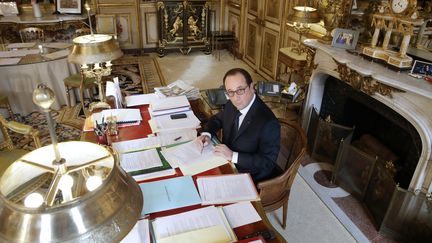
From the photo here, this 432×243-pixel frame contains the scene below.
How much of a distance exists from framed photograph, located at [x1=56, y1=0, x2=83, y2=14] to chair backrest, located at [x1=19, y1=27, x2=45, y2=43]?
3.28ft

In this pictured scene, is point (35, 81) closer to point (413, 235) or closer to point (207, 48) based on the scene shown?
point (207, 48)

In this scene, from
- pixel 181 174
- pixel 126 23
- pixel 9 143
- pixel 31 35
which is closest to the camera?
pixel 181 174

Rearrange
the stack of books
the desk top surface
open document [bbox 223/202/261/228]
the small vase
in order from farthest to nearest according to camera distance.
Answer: the small vase < the desk top surface < the stack of books < open document [bbox 223/202/261/228]

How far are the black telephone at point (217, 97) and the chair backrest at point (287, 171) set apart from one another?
889 mm

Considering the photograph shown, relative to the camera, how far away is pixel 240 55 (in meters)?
6.32

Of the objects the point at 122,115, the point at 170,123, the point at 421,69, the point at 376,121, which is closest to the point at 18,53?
the point at 122,115

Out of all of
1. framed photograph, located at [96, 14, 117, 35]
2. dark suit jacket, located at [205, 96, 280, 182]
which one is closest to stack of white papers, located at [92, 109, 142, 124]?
dark suit jacket, located at [205, 96, 280, 182]

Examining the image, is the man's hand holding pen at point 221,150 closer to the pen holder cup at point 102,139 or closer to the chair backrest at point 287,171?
the chair backrest at point 287,171

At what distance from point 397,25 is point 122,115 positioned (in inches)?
84.5

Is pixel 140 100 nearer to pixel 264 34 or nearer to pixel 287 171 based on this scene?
pixel 287 171

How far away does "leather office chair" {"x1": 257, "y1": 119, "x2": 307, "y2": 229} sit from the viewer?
178cm

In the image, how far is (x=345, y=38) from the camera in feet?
9.25

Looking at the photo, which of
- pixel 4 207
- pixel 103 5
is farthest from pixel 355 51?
pixel 103 5

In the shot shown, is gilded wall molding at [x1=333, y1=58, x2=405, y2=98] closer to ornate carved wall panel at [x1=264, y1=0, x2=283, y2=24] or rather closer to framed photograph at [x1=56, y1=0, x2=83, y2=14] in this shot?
ornate carved wall panel at [x1=264, y1=0, x2=283, y2=24]
